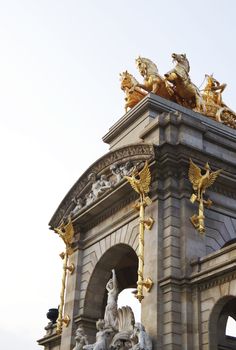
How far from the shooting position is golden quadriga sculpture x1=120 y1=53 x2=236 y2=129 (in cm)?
2981

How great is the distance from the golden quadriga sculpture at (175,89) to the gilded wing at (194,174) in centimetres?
736

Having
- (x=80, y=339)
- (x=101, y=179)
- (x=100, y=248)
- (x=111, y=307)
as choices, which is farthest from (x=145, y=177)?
(x=80, y=339)

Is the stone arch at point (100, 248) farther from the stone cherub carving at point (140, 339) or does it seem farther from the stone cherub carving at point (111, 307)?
the stone cherub carving at point (140, 339)

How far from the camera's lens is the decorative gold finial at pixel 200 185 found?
22609 millimetres

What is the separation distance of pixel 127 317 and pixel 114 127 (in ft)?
35.5

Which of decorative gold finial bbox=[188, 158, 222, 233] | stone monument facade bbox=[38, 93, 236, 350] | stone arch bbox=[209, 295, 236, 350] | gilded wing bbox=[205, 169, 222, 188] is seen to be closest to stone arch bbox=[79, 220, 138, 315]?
stone monument facade bbox=[38, 93, 236, 350]

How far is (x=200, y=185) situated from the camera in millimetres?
22844

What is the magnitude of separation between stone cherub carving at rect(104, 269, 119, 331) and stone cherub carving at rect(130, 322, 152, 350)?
276 cm

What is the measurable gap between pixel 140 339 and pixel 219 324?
2.94m

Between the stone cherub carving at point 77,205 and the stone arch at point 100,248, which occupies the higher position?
the stone cherub carving at point 77,205

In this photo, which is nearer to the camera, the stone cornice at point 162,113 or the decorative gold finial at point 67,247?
the decorative gold finial at point 67,247

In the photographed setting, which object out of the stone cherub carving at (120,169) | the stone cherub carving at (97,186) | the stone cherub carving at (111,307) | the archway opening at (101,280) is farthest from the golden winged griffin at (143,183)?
the stone cherub carving at (111,307)

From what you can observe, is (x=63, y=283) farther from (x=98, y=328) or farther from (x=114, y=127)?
(x=114, y=127)

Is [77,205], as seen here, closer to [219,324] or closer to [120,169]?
[120,169]
